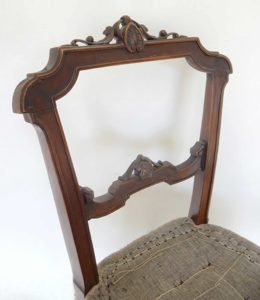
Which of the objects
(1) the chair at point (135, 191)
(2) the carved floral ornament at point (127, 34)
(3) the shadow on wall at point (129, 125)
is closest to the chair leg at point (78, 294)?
(1) the chair at point (135, 191)

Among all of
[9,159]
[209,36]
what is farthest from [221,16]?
[9,159]

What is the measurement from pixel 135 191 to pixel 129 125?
0.85ft

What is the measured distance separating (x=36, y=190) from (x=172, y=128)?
40 centimetres

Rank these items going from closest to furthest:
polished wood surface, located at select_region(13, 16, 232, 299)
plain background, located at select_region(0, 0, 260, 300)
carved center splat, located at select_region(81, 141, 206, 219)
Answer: polished wood surface, located at select_region(13, 16, 232, 299) → carved center splat, located at select_region(81, 141, 206, 219) → plain background, located at select_region(0, 0, 260, 300)

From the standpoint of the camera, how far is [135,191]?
0.65 metres

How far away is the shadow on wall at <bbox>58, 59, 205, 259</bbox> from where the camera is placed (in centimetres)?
79

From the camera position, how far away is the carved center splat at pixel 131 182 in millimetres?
604

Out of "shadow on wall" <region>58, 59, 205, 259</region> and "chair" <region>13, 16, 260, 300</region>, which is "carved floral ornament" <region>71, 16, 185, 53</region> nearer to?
"chair" <region>13, 16, 260, 300</region>

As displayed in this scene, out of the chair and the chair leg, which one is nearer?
the chair

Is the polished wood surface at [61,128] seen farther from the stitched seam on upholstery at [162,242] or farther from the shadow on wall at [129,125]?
the shadow on wall at [129,125]

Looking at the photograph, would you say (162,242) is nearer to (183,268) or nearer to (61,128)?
(183,268)

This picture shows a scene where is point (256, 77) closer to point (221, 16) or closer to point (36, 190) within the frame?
point (221, 16)

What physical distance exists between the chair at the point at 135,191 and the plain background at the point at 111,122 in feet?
0.60

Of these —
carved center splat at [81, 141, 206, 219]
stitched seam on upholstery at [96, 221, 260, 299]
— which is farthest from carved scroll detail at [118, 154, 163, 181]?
stitched seam on upholstery at [96, 221, 260, 299]
